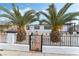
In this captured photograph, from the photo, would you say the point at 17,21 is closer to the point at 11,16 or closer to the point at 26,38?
the point at 11,16

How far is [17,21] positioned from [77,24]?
789 millimetres

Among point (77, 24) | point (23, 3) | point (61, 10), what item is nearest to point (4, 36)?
point (23, 3)

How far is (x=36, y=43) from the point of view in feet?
7.12

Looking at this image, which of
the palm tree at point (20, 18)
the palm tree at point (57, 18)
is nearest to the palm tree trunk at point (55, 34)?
the palm tree at point (57, 18)

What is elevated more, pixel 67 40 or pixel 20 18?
pixel 20 18

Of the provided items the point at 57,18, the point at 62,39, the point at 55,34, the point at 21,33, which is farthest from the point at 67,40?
the point at 21,33

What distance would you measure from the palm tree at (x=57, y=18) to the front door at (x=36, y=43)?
0.18 metres

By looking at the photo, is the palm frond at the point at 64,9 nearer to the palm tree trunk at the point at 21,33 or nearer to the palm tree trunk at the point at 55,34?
the palm tree trunk at the point at 55,34

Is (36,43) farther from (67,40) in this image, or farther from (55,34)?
(67,40)

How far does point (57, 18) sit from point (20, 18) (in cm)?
49

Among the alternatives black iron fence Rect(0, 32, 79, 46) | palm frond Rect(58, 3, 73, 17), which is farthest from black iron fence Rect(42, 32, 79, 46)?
palm frond Rect(58, 3, 73, 17)

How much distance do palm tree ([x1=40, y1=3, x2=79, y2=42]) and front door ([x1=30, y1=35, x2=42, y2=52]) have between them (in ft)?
0.59

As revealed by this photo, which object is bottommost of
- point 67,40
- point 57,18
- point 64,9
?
point 67,40

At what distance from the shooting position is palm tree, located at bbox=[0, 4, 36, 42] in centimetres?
213
